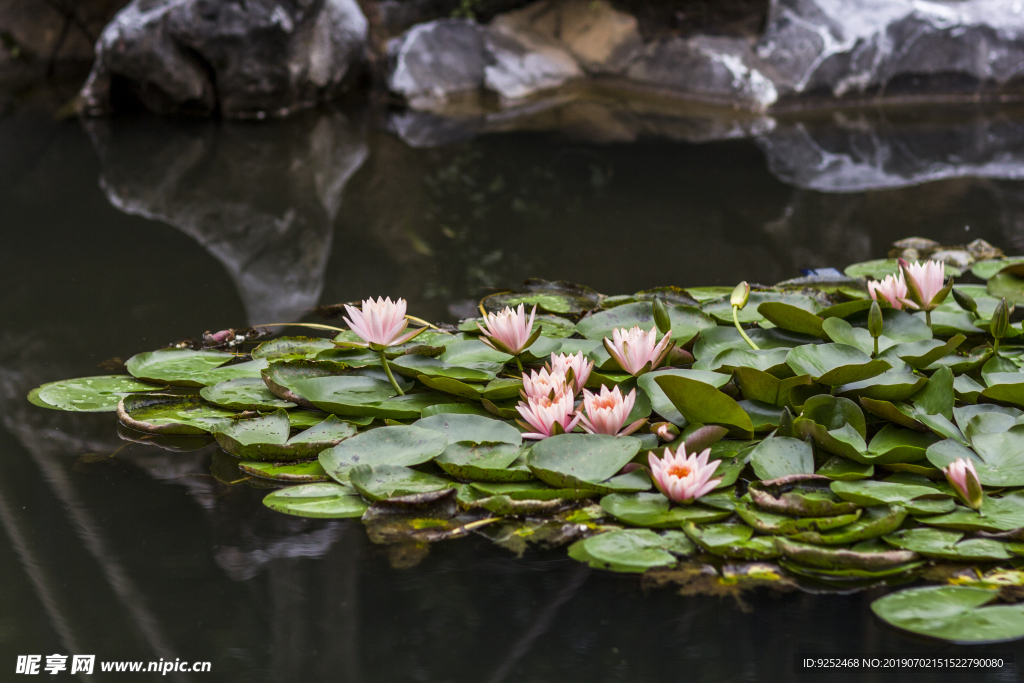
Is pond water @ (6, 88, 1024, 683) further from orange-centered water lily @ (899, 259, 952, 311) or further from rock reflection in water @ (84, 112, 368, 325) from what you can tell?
orange-centered water lily @ (899, 259, 952, 311)

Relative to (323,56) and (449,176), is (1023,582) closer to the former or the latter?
(449,176)

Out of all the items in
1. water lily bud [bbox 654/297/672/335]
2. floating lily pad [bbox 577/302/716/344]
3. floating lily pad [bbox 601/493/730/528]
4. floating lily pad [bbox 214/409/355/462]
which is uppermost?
floating lily pad [bbox 577/302/716/344]

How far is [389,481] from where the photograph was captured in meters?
1.08

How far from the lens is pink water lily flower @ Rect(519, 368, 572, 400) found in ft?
3.70

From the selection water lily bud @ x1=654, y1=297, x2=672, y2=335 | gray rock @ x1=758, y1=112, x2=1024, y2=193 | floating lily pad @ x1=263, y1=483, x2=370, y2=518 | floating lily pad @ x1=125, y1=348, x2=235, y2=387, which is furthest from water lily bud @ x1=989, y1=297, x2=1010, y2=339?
gray rock @ x1=758, y1=112, x2=1024, y2=193

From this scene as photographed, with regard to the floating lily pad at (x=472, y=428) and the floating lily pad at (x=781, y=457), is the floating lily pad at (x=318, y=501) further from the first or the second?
the floating lily pad at (x=781, y=457)

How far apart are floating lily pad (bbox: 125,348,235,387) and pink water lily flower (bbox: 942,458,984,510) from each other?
3.65 ft

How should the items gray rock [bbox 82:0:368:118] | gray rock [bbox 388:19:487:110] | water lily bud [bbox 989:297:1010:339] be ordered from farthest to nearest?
1. gray rock [bbox 388:19:487:110]
2. gray rock [bbox 82:0:368:118]
3. water lily bud [bbox 989:297:1010:339]

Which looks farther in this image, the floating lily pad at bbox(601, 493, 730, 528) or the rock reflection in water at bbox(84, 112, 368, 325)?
the rock reflection in water at bbox(84, 112, 368, 325)

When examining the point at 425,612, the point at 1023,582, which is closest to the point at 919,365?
the point at 1023,582

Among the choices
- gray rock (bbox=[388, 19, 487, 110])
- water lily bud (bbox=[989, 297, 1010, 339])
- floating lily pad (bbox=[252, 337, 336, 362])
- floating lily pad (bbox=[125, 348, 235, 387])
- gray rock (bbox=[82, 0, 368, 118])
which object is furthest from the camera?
gray rock (bbox=[388, 19, 487, 110])

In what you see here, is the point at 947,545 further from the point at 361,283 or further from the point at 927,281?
the point at 361,283

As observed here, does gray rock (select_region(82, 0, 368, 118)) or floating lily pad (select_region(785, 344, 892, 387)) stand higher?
gray rock (select_region(82, 0, 368, 118))

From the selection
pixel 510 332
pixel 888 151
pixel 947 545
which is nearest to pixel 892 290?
pixel 947 545
